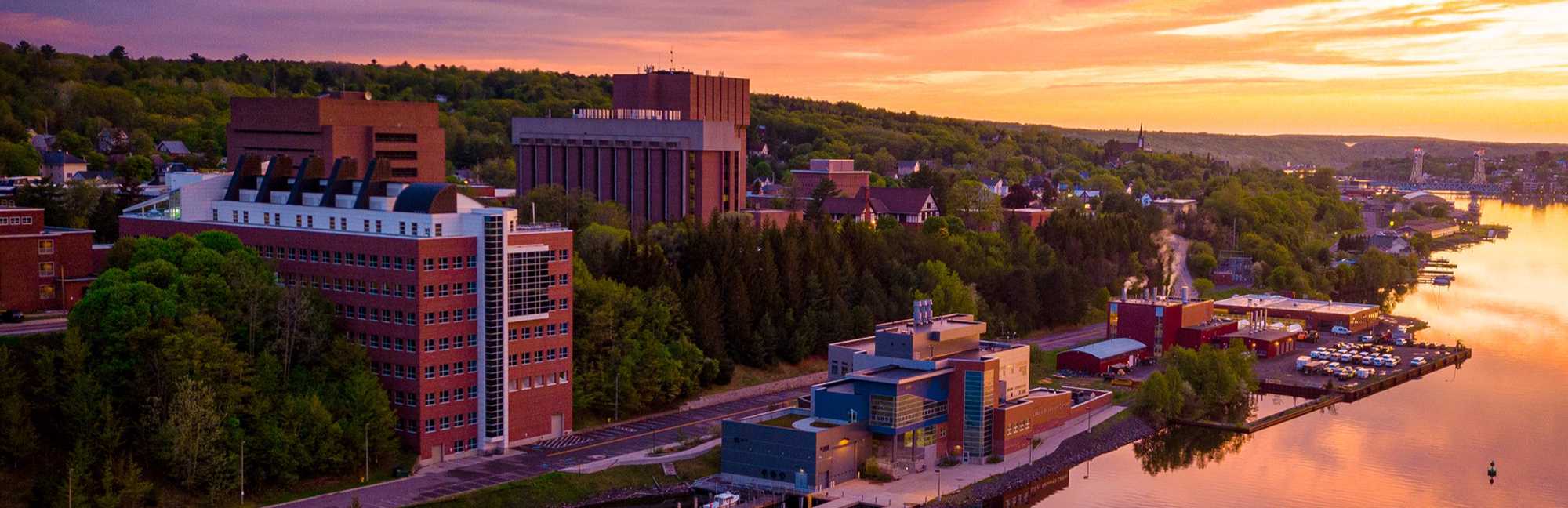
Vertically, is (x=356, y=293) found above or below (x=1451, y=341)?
above

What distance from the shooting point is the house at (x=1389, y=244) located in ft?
391

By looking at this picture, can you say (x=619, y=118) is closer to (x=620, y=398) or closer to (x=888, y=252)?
(x=888, y=252)

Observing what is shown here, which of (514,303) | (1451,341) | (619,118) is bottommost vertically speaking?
(1451,341)

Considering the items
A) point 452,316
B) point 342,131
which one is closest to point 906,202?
point 342,131

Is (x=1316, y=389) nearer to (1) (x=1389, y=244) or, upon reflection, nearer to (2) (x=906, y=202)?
(2) (x=906, y=202)

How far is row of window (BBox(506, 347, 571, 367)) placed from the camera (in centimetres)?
4203

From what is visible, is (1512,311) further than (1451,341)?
Yes

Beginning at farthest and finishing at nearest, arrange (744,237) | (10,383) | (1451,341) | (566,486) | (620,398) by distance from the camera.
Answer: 1. (1451,341)
2. (744,237)
3. (620,398)
4. (566,486)
5. (10,383)

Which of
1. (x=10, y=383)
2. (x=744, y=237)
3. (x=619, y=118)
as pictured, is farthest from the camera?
(x=619, y=118)

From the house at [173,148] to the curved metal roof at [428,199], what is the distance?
43.2 metres

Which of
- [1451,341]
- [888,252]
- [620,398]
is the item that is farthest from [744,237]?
[1451,341]

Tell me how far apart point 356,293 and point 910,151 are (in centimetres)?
12907

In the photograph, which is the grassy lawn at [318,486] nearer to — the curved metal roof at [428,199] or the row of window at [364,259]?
the row of window at [364,259]

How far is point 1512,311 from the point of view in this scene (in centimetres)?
8800
